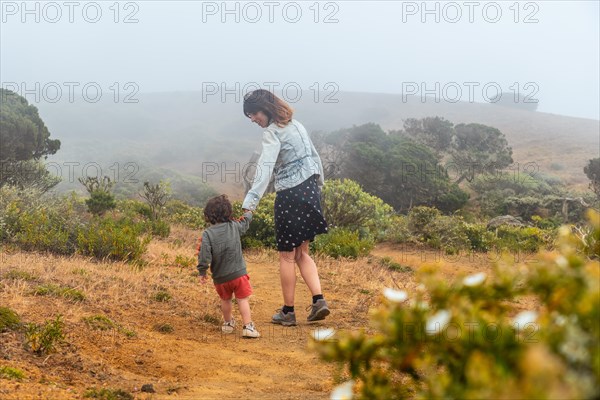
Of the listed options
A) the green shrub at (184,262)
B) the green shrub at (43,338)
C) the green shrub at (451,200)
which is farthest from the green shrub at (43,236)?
the green shrub at (451,200)

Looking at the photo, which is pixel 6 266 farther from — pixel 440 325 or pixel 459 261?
pixel 459 261

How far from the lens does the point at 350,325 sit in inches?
219

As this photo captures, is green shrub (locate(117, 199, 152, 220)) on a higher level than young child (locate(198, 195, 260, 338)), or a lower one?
lower

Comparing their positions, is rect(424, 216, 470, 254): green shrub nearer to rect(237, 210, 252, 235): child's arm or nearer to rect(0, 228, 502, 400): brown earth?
rect(0, 228, 502, 400): brown earth

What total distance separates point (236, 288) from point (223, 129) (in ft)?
246

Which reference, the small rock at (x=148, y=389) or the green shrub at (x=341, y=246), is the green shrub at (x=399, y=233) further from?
the small rock at (x=148, y=389)

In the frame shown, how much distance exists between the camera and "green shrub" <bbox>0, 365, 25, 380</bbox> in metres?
3.14

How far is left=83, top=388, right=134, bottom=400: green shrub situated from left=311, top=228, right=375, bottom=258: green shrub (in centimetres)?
698

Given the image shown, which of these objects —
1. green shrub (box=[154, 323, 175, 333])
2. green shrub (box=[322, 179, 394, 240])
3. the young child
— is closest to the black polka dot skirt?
the young child

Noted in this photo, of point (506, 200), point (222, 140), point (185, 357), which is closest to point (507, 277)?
point (185, 357)

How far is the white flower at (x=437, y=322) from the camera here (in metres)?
1.20

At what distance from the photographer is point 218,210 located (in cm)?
521

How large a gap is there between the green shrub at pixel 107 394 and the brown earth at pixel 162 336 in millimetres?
53

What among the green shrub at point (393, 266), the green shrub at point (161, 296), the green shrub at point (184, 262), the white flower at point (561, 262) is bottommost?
the green shrub at point (393, 266)
